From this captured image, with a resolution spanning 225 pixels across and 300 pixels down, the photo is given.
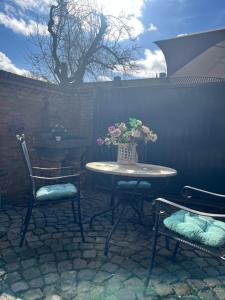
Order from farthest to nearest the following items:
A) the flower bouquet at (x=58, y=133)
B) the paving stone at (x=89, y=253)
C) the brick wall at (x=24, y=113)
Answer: the flower bouquet at (x=58, y=133), the brick wall at (x=24, y=113), the paving stone at (x=89, y=253)

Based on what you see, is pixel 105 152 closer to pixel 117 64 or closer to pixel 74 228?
pixel 74 228

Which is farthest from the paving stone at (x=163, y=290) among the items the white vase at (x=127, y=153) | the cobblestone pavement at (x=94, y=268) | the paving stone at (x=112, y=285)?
the white vase at (x=127, y=153)

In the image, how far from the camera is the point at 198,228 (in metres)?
2.00

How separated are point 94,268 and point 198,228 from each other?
3.53 feet

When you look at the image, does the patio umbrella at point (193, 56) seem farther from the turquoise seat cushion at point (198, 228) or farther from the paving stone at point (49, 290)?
the paving stone at point (49, 290)

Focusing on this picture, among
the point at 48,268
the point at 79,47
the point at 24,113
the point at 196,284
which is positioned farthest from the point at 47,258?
the point at 79,47

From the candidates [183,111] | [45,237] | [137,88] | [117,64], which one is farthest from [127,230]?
[117,64]

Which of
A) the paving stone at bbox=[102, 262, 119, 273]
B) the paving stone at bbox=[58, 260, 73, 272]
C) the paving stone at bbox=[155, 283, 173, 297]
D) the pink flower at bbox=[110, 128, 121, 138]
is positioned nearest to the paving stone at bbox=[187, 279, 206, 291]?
the paving stone at bbox=[155, 283, 173, 297]

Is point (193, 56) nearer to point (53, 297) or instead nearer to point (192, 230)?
point (192, 230)

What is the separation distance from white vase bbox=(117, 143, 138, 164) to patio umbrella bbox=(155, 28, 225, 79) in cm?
162

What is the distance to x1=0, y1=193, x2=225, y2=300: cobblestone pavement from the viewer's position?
2.01 metres

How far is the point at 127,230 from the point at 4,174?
2250 millimetres

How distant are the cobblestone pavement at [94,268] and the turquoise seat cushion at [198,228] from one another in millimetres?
538

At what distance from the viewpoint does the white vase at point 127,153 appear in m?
3.28
